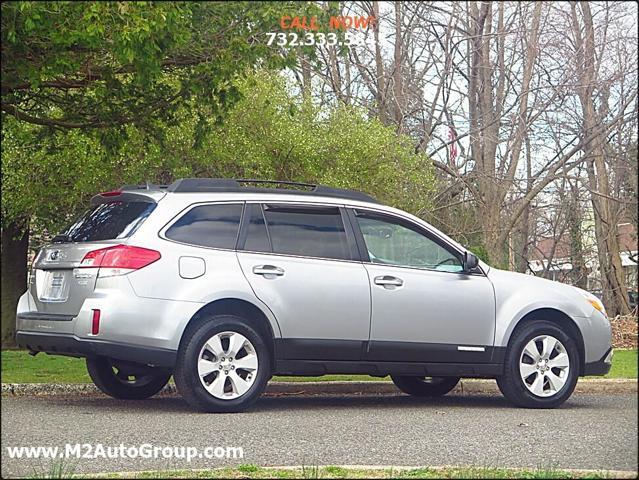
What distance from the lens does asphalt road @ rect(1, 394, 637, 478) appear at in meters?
7.12

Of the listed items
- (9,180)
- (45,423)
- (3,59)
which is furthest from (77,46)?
(9,180)

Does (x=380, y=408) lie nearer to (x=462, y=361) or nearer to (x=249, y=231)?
(x=462, y=361)

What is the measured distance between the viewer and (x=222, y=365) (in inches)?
365

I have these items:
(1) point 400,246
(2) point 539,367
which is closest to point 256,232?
(1) point 400,246

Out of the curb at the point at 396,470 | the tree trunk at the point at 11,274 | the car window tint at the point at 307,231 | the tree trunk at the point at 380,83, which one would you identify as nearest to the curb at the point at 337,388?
the car window tint at the point at 307,231

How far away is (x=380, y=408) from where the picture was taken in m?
10.5

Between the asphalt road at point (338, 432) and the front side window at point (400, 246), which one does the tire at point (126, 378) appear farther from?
the front side window at point (400, 246)

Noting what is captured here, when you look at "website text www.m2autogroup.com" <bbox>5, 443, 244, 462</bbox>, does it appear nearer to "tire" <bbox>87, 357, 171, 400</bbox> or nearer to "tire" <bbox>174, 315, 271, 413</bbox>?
"tire" <bbox>174, 315, 271, 413</bbox>

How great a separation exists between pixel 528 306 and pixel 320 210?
2149 mm

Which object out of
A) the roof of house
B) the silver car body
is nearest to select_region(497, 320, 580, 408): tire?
the silver car body

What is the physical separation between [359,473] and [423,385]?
565 cm

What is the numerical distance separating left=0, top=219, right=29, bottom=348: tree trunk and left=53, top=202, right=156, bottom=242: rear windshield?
39.9ft

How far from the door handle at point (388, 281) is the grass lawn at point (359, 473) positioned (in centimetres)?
378

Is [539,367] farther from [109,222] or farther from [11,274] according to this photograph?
[11,274]
